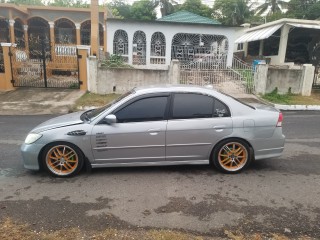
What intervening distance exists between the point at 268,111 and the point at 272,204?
1758mm

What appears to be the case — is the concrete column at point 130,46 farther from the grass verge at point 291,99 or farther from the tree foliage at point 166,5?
the tree foliage at point 166,5

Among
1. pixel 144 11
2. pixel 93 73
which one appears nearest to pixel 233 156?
pixel 93 73

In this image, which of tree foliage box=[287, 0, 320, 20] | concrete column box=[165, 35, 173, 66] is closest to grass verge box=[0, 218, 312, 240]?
concrete column box=[165, 35, 173, 66]

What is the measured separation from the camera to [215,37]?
2050cm

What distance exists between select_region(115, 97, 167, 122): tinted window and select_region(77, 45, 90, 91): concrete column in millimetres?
9744

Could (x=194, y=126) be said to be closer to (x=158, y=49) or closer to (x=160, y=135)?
(x=160, y=135)

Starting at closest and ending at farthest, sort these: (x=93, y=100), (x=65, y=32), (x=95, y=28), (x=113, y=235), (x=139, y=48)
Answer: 1. (x=113, y=235)
2. (x=93, y=100)
3. (x=95, y=28)
4. (x=139, y=48)
5. (x=65, y=32)

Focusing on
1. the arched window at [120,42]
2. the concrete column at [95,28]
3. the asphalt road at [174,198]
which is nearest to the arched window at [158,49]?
the arched window at [120,42]

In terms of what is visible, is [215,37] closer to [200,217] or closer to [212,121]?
[212,121]

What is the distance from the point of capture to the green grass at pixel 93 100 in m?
11.5

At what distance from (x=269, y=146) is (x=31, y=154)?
12.6 feet

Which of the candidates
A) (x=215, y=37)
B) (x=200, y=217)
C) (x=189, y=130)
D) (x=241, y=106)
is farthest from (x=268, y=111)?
(x=215, y=37)

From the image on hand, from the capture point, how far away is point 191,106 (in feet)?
15.7

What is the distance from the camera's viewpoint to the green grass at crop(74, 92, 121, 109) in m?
11.5
